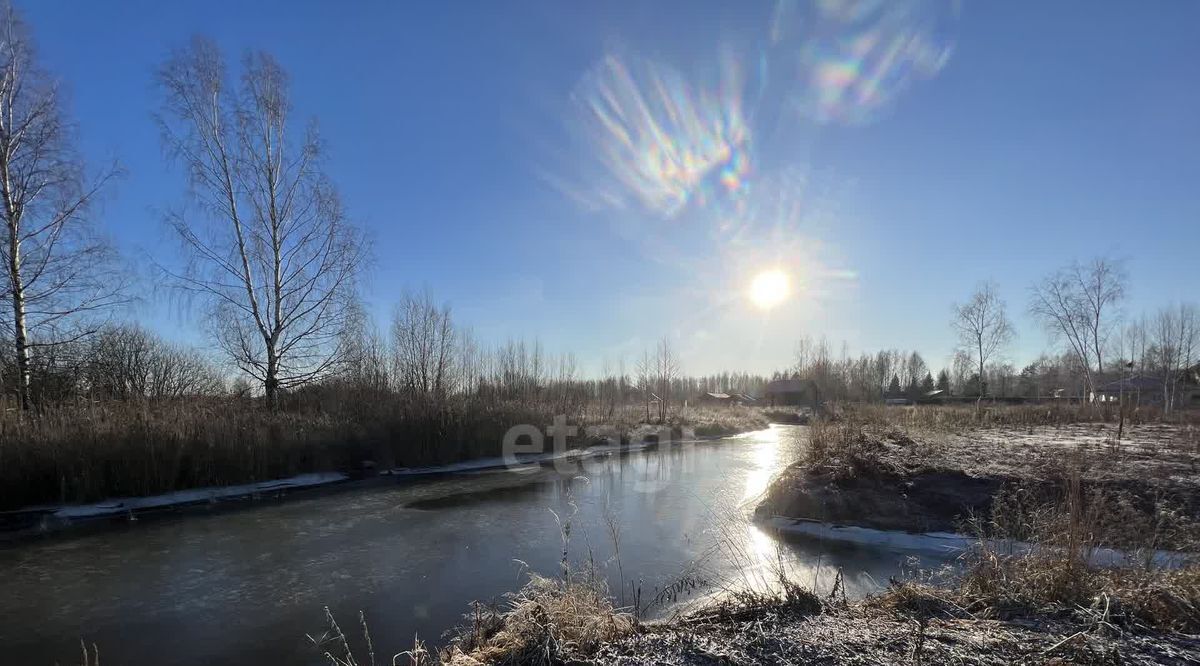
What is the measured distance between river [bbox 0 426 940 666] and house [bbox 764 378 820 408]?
47.5 metres

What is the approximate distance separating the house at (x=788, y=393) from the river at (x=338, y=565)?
4752 centimetres

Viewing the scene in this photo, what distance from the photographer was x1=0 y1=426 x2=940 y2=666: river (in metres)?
5.19

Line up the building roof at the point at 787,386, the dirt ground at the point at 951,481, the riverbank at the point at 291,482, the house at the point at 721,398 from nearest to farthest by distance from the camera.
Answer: the dirt ground at the point at 951,481 → the riverbank at the point at 291,482 → the building roof at the point at 787,386 → the house at the point at 721,398

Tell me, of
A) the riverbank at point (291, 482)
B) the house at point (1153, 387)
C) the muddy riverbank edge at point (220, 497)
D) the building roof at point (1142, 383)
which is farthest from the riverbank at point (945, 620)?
the building roof at point (1142, 383)

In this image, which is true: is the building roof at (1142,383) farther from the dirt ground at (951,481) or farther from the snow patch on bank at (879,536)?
the snow patch on bank at (879,536)

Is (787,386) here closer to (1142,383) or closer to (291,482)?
(1142,383)

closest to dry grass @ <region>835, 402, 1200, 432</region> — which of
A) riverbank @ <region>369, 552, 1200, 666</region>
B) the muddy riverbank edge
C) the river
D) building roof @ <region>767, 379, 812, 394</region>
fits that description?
the muddy riverbank edge

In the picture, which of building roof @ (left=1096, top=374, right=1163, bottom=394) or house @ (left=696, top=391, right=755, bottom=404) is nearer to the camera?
building roof @ (left=1096, top=374, right=1163, bottom=394)

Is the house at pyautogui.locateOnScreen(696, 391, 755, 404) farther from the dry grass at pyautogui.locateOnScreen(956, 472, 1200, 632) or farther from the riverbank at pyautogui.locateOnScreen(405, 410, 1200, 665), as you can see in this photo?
the dry grass at pyautogui.locateOnScreen(956, 472, 1200, 632)

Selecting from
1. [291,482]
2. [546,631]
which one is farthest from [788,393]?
[546,631]

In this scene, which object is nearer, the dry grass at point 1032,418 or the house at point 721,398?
the dry grass at point 1032,418

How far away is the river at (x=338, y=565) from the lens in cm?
519

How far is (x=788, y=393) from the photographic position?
6481 centimetres

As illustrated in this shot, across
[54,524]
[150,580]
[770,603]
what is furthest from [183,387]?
[770,603]
